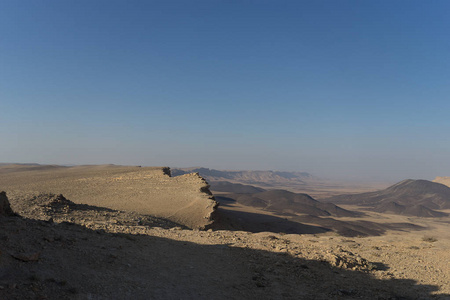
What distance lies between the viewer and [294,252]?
9.43 m

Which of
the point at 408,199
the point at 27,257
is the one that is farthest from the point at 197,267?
the point at 408,199

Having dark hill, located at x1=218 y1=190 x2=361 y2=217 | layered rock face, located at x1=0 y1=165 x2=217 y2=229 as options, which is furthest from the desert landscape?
dark hill, located at x1=218 y1=190 x2=361 y2=217

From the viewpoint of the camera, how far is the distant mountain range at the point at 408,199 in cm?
5916

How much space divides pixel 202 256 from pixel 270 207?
4605cm

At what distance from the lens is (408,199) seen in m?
70.8

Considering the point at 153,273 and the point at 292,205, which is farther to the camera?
the point at 292,205

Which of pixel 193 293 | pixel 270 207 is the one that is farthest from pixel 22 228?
pixel 270 207

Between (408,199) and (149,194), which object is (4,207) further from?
(408,199)

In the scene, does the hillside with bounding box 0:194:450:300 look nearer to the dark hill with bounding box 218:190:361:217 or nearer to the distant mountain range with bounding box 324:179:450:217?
the dark hill with bounding box 218:190:361:217

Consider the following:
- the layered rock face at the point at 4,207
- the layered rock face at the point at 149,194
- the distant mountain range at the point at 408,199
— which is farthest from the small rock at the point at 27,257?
the distant mountain range at the point at 408,199

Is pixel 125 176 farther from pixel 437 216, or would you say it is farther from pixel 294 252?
pixel 437 216

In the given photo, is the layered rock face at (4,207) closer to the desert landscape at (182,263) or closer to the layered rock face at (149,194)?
the desert landscape at (182,263)

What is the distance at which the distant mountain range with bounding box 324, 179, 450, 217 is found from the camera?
2329 inches

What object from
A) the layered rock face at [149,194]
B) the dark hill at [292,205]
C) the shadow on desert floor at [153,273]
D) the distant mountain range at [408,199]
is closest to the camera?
the shadow on desert floor at [153,273]
